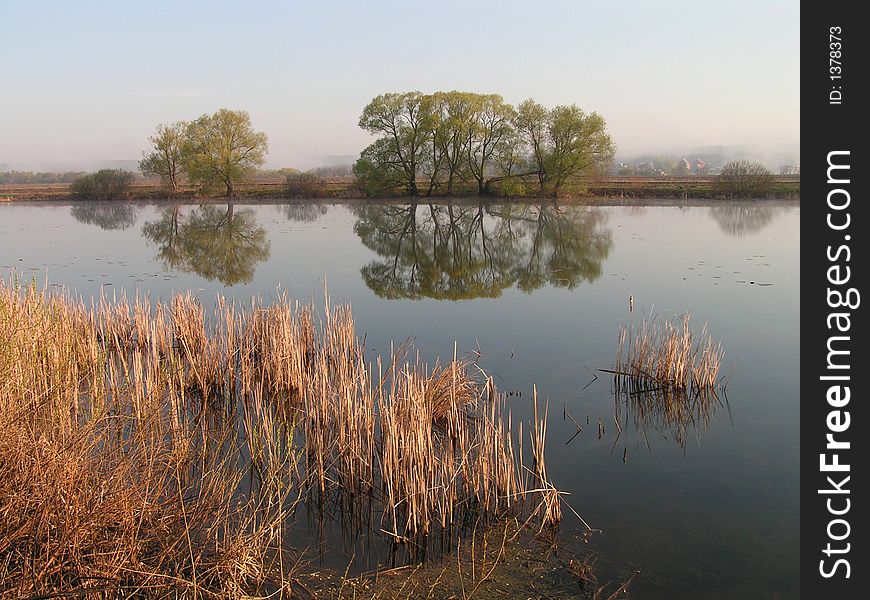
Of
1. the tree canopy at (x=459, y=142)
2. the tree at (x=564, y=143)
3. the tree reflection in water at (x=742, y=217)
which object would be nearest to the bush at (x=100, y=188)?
the tree canopy at (x=459, y=142)

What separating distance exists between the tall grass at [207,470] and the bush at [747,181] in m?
48.4

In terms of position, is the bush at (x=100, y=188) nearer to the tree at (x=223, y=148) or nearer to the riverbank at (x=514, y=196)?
the riverbank at (x=514, y=196)

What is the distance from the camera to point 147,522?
4086mm

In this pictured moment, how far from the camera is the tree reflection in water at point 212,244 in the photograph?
1905cm

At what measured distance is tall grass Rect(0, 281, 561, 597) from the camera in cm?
361

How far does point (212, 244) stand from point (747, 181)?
40917 millimetres

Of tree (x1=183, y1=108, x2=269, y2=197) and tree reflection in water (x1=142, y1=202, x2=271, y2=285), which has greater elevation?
tree (x1=183, y1=108, x2=269, y2=197)

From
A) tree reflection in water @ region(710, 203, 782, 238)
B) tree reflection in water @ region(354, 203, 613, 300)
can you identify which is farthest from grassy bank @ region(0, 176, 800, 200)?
tree reflection in water @ region(354, 203, 613, 300)

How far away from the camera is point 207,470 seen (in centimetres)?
559

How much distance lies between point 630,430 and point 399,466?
309 cm

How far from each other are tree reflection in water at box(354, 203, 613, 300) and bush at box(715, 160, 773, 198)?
666 inches

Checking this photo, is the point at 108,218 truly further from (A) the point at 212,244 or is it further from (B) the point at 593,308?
(B) the point at 593,308

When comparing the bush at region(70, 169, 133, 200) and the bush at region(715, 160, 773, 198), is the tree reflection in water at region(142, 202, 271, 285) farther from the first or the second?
the bush at region(715, 160, 773, 198)
